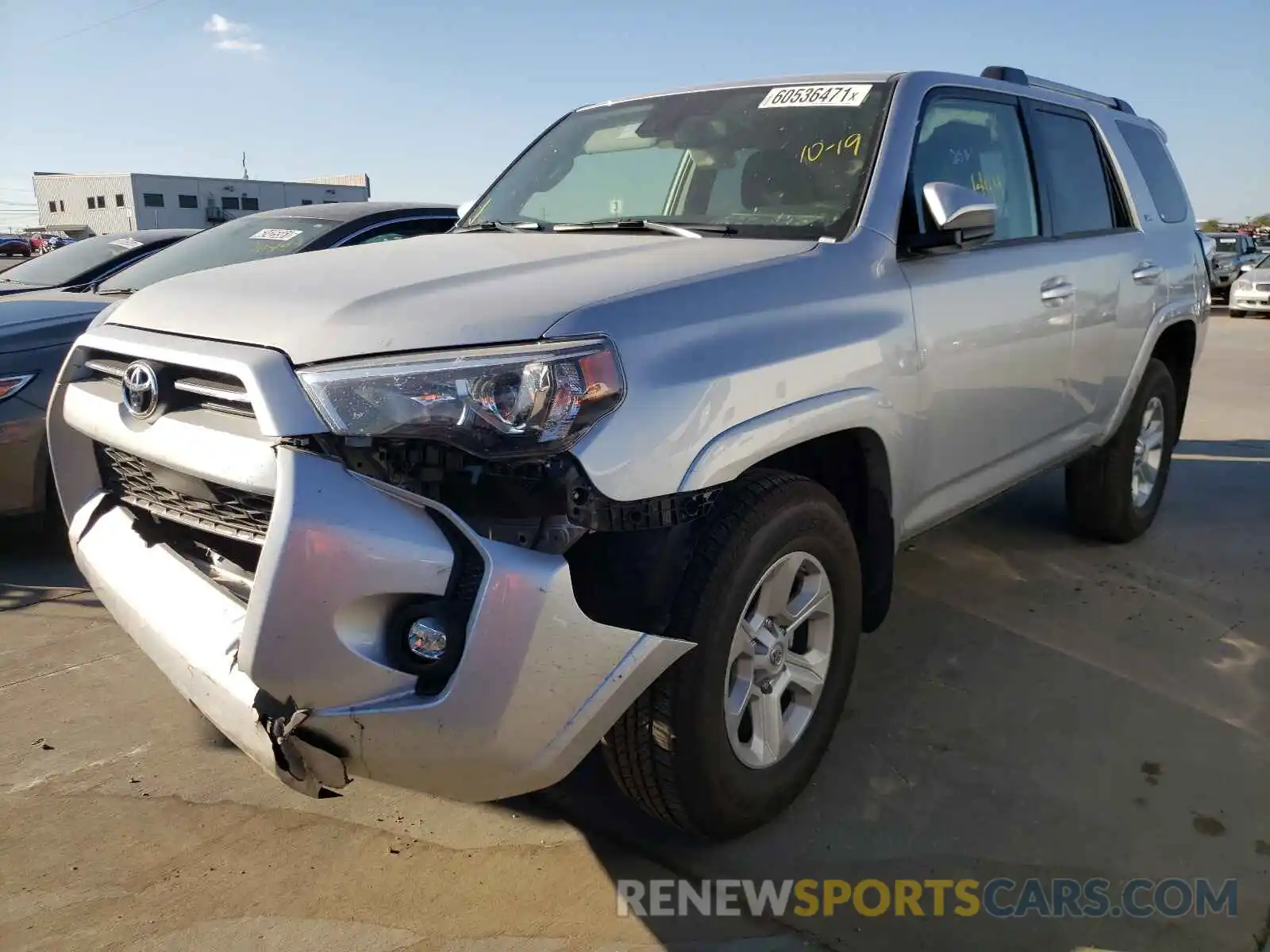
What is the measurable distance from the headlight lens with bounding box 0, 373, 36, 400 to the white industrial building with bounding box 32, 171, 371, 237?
47.0 m

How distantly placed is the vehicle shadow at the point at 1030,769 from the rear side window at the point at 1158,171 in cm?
171

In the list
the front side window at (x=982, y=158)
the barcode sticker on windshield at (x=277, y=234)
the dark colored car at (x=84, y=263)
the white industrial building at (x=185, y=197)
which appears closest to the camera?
the front side window at (x=982, y=158)

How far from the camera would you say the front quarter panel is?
1967mm

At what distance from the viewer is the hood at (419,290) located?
196cm

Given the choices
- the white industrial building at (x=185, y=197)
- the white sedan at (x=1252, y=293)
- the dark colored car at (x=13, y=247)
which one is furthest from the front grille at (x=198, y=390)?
the white industrial building at (x=185, y=197)

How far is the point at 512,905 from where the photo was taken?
7.52ft

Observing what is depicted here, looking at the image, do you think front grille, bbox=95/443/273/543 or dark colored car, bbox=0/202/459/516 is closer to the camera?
front grille, bbox=95/443/273/543

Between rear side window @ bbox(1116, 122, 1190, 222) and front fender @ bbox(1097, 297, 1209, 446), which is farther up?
rear side window @ bbox(1116, 122, 1190, 222)

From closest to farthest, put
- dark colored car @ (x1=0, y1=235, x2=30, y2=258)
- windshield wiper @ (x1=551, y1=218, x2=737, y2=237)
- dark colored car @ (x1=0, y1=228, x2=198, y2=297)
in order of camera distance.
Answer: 1. windshield wiper @ (x1=551, y1=218, x2=737, y2=237)
2. dark colored car @ (x1=0, y1=228, x2=198, y2=297)
3. dark colored car @ (x1=0, y1=235, x2=30, y2=258)

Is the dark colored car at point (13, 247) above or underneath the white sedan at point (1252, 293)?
above

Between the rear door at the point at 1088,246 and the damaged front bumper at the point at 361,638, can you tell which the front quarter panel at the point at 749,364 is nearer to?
the damaged front bumper at the point at 361,638

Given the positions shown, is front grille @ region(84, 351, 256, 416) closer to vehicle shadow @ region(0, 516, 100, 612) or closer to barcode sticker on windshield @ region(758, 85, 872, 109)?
barcode sticker on windshield @ region(758, 85, 872, 109)

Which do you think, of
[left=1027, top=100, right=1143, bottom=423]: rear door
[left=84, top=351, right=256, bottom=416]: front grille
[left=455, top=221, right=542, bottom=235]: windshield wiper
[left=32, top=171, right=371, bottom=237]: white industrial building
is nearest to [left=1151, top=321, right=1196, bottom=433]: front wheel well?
[left=1027, top=100, right=1143, bottom=423]: rear door

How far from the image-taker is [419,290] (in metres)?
2.16
